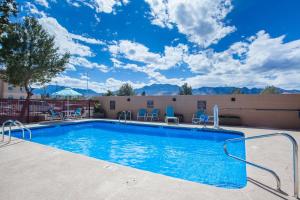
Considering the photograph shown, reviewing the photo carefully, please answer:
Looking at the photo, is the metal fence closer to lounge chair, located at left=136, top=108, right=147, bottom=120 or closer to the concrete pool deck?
lounge chair, located at left=136, top=108, right=147, bottom=120

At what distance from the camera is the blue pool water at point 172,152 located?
179 inches

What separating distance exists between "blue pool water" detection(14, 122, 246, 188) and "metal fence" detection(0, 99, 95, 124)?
261 centimetres

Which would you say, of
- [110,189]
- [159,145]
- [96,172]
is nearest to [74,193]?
[110,189]

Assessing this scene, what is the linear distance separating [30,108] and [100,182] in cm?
1192

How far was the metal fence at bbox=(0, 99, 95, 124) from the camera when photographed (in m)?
11.5

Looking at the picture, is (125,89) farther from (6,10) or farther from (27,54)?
(6,10)

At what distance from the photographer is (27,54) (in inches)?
447

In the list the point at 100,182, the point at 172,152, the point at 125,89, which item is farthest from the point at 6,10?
the point at 125,89

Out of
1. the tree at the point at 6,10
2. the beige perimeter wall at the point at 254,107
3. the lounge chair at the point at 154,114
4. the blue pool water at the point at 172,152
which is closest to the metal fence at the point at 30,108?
the blue pool water at the point at 172,152

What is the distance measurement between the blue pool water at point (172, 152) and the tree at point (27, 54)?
402 cm

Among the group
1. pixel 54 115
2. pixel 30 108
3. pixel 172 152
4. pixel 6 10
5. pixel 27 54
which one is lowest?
pixel 172 152

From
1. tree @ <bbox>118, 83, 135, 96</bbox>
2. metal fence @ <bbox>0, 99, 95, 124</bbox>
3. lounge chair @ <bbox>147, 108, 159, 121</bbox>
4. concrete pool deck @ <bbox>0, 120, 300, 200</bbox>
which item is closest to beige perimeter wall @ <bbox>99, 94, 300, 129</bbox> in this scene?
lounge chair @ <bbox>147, 108, 159, 121</bbox>

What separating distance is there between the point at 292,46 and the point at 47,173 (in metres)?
15.1

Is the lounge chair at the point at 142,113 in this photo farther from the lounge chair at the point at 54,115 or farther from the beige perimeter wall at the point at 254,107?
the lounge chair at the point at 54,115
